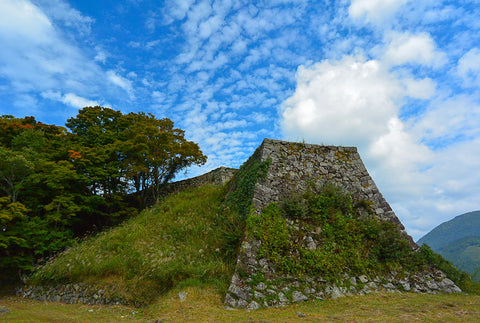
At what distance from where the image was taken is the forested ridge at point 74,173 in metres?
12.9

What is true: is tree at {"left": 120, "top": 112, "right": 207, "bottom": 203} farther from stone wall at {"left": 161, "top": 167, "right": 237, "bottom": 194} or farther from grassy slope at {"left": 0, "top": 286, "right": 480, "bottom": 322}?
grassy slope at {"left": 0, "top": 286, "right": 480, "bottom": 322}

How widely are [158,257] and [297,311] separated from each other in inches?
205

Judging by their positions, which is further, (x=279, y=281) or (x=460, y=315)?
(x=279, y=281)

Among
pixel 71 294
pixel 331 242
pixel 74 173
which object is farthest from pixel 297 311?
pixel 74 173

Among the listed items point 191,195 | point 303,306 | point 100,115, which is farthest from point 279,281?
point 100,115

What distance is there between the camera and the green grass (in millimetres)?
7895

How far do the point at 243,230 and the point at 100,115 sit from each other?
60.1ft

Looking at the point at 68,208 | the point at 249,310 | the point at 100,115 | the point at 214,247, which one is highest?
the point at 100,115

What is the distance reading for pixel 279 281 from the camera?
7.30 m

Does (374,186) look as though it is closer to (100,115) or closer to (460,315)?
(460,315)

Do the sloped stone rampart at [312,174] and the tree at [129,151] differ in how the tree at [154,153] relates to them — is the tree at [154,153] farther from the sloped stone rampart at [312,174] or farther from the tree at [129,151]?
the sloped stone rampart at [312,174]

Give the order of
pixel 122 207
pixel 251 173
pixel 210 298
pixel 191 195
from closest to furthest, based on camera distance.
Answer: pixel 210 298 < pixel 251 173 < pixel 191 195 < pixel 122 207

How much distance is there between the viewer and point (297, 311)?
639cm

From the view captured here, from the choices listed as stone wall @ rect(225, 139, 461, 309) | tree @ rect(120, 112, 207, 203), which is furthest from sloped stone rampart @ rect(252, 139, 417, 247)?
tree @ rect(120, 112, 207, 203)
